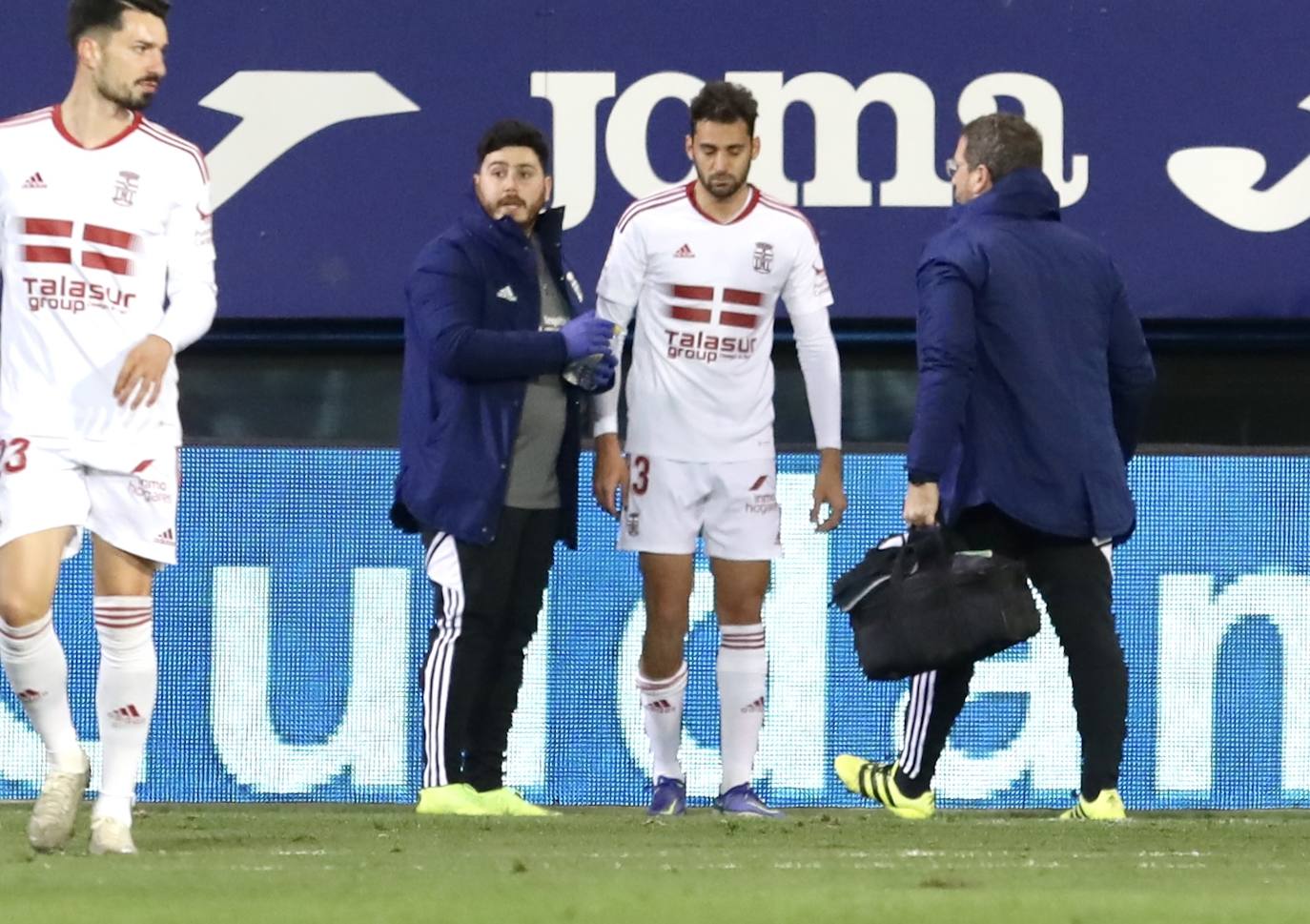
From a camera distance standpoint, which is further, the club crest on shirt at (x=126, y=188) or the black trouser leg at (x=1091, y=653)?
the black trouser leg at (x=1091, y=653)

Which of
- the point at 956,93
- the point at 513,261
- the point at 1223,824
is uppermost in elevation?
the point at 956,93

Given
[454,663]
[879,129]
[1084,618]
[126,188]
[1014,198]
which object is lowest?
[454,663]

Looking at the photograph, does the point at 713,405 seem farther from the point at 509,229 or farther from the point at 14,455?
the point at 14,455

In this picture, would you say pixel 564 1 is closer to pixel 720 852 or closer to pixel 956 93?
pixel 956 93

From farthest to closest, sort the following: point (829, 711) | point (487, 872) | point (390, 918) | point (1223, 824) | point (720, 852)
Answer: point (829, 711)
point (1223, 824)
point (720, 852)
point (487, 872)
point (390, 918)

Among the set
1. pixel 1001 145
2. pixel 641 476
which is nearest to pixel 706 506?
pixel 641 476

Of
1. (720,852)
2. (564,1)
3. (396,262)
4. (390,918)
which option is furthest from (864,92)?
(390,918)

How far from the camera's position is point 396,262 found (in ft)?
28.6

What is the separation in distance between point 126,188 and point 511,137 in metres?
1.68

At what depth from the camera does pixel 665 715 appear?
25.1 ft

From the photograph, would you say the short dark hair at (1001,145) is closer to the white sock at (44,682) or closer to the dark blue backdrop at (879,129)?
the dark blue backdrop at (879,129)

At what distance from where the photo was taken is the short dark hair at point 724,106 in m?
7.37

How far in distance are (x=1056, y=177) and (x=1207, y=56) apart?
562 mm

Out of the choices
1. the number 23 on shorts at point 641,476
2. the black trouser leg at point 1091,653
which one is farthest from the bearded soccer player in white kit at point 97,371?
the black trouser leg at point 1091,653
